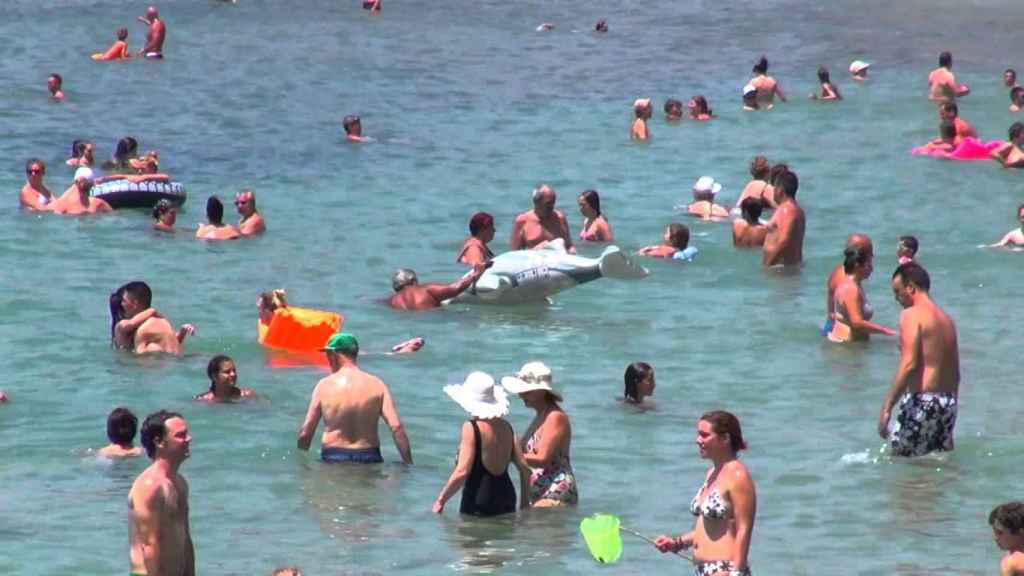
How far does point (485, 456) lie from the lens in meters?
13.1

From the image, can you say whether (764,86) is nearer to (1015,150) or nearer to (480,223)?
(1015,150)

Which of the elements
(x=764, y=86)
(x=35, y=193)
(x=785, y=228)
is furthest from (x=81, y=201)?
(x=764, y=86)

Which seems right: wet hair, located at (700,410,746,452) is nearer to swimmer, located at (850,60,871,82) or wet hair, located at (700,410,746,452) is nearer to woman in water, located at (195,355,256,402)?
woman in water, located at (195,355,256,402)

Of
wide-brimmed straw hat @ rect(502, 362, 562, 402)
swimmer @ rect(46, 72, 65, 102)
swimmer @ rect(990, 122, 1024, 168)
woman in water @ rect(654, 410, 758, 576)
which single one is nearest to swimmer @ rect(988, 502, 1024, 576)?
woman in water @ rect(654, 410, 758, 576)

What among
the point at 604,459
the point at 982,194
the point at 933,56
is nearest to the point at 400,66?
the point at 933,56

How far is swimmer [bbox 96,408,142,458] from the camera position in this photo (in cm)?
1531

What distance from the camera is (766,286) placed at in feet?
76.3

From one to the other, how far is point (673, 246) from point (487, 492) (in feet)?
38.6

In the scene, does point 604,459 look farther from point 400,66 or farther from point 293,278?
point 400,66

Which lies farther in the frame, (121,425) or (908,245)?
(908,245)

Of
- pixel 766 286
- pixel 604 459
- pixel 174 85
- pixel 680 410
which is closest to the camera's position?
pixel 604 459

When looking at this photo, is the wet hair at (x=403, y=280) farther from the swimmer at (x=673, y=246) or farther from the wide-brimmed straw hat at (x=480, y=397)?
the wide-brimmed straw hat at (x=480, y=397)

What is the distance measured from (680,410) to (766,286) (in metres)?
5.57

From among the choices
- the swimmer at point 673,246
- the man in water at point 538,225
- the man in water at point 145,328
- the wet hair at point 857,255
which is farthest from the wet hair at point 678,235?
the man in water at point 145,328
